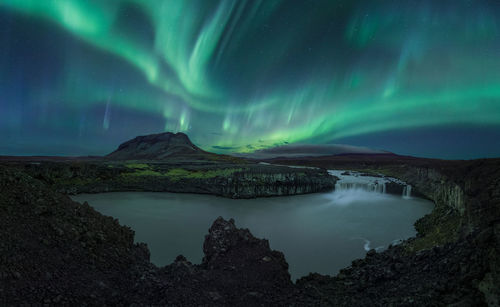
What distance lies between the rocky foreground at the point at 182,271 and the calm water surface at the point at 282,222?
390 cm

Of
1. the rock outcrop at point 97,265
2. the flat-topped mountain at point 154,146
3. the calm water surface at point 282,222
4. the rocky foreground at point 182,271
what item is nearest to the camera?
the rocky foreground at point 182,271

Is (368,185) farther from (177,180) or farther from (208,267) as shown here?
(208,267)

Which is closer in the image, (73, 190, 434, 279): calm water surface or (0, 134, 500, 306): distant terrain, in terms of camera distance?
(0, 134, 500, 306): distant terrain

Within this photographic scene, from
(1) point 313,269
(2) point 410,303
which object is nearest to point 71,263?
(2) point 410,303

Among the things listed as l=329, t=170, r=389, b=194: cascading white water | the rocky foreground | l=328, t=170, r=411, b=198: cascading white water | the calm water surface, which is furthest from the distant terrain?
l=329, t=170, r=389, b=194: cascading white water

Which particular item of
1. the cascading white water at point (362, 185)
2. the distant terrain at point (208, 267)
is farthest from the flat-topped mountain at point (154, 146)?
the distant terrain at point (208, 267)

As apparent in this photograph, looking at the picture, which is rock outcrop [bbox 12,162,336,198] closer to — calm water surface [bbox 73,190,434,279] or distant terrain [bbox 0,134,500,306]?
calm water surface [bbox 73,190,434,279]

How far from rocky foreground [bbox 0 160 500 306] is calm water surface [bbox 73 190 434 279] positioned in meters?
3.90

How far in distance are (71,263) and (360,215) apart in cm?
2249

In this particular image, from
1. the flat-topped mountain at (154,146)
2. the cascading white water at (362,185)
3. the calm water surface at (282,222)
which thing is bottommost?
the calm water surface at (282,222)

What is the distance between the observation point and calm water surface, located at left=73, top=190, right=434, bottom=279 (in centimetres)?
1203

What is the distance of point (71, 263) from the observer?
5.44 m

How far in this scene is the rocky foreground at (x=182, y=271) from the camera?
4.34 meters

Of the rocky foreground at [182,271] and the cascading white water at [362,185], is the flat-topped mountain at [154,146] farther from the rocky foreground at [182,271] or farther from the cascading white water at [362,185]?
the rocky foreground at [182,271]
